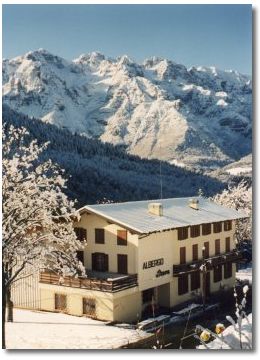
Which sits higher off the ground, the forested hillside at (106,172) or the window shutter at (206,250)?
the forested hillside at (106,172)

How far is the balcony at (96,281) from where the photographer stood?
16.5 metres

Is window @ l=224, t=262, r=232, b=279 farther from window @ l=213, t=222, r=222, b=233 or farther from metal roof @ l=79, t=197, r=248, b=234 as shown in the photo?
metal roof @ l=79, t=197, r=248, b=234

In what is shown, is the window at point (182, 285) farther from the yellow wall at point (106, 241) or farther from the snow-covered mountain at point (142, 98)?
the snow-covered mountain at point (142, 98)

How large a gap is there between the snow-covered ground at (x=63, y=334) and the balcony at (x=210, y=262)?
162 inches

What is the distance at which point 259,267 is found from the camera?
39.8ft

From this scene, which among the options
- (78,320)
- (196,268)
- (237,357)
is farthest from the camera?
(196,268)

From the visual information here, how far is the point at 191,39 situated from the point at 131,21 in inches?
60.3

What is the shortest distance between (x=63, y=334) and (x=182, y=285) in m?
6.26

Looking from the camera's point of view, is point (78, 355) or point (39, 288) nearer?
point (78, 355)

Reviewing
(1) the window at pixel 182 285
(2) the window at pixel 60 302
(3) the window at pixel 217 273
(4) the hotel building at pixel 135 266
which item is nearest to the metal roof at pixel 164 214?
(4) the hotel building at pixel 135 266

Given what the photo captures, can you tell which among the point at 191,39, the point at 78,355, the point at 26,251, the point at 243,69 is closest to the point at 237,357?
the point at 78,355

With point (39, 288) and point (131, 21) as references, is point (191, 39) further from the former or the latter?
point (39, 288)

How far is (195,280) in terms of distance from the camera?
19.0 m

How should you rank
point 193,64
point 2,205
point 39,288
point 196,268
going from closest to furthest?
1. point 2,205
2. point 193,64
3. point 39,288
4. point 196,268
